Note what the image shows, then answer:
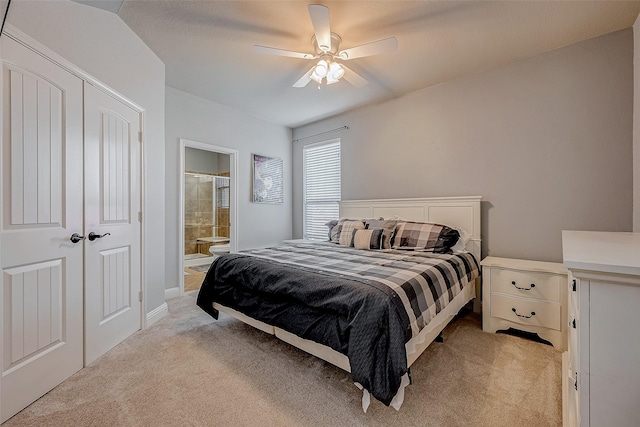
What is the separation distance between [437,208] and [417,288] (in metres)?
1.86

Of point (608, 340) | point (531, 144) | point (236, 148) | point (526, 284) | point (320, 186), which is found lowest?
point (526, 284)

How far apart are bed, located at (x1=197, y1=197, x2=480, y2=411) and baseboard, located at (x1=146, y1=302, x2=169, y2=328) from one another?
1.91 feet

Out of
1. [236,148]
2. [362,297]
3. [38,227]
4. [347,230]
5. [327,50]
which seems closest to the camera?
[362,297]

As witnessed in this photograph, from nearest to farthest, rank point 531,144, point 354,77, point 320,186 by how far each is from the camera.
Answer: point 354,77 → point 531,144 → point 320,186

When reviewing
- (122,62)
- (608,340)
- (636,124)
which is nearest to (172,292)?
(122,62)

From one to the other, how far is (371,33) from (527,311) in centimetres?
279

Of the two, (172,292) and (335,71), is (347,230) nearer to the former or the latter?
(335,71)

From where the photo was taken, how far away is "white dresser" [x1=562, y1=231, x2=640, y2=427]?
725mm

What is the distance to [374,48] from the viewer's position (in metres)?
2.12

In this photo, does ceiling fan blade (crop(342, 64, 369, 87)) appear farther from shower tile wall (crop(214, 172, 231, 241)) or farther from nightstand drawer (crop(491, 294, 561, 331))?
shower tile wall (crop(214, 172, 231, 241))

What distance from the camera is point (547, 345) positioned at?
7.23 ft

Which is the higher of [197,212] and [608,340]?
[197,212]

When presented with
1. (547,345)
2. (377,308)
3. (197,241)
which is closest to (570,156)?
(547,345)

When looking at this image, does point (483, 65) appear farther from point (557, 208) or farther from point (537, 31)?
point (557, 208)
